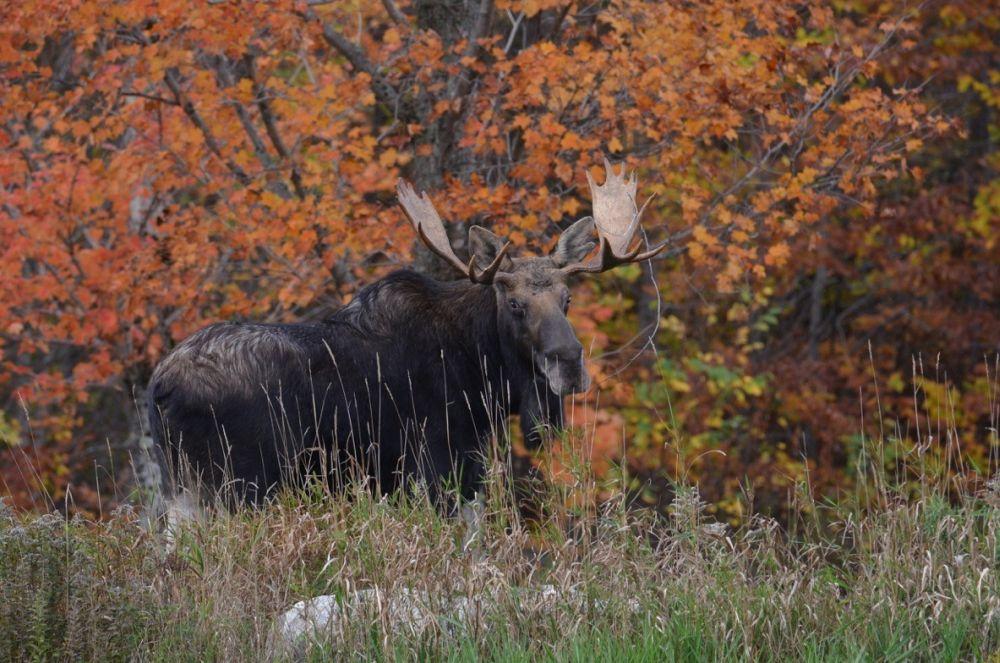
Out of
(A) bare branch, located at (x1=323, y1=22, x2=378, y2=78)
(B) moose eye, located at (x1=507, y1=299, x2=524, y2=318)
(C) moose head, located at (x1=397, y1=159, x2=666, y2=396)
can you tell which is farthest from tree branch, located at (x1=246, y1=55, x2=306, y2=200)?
(B) moose eye, located at (x1=507, y1=299, x2=524, y2=318)

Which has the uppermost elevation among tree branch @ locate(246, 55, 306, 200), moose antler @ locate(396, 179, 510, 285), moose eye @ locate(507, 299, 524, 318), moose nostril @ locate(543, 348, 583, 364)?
tree branch @ locate(246, 55, 306, 200)

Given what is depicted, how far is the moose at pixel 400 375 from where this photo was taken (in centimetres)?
726

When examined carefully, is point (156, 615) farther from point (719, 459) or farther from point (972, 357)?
point (972, 357)

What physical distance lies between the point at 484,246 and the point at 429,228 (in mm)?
342

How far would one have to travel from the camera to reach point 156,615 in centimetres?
559

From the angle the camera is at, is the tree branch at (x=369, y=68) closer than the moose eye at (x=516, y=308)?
No

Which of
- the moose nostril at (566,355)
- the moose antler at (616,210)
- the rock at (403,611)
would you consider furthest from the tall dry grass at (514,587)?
the moose antler at (616,210)

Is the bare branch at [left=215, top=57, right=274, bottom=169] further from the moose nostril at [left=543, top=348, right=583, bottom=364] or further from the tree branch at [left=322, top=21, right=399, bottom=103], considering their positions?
the moose nostril at [left=543, top=348, right=583, bottom=364]

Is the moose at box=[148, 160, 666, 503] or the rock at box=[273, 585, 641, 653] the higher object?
the moose at box=[148, 160, 666, 503]

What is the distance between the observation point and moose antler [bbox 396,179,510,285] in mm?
8172

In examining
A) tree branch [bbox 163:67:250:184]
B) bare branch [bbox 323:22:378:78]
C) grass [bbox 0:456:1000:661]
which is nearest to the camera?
grass [bbox 0:456:1000:661]

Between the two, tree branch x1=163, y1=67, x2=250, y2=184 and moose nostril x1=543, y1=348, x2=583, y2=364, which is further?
tree branch x1=163, y1=67, x2=250, y2=184

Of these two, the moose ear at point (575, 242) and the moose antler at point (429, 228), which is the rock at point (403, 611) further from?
the moose ear at point (575, 242)

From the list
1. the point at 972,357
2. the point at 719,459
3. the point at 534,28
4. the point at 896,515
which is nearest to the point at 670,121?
the point at 534,28
